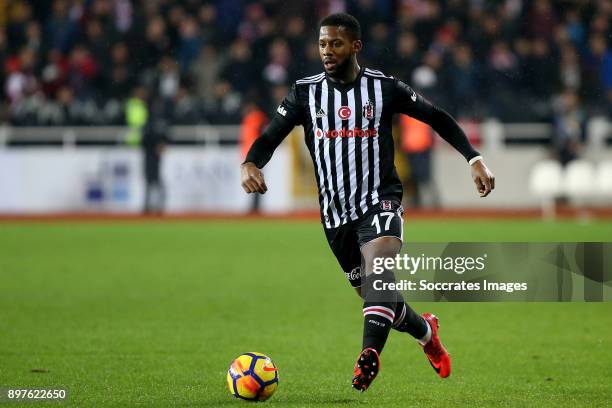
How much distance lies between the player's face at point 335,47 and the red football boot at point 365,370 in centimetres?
156

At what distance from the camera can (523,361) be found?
7.42m

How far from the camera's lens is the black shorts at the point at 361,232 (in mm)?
6055

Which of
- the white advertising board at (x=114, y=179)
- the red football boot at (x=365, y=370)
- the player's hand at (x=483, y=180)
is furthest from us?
the white advertising board at (x=114, y=179)

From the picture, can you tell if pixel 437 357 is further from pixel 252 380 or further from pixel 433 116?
pixel 433 116

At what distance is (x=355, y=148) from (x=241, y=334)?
275 cm

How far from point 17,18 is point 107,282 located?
43.0ft

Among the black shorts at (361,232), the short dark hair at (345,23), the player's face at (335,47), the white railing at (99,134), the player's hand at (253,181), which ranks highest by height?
the white railing at (99,134)

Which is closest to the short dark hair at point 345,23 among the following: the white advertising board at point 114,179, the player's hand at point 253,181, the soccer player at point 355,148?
the soccer player at point 355,148

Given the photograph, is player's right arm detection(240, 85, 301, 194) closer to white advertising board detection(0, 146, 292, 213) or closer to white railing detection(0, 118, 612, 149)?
white advertising board detection(0, 146, 292, 213)

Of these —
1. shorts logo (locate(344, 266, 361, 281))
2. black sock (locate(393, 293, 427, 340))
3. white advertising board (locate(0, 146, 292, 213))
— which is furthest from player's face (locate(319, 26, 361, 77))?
white advertising board (locate(0, 146, 292, 213))

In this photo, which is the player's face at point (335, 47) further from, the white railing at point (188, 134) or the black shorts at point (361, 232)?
the white railing at point (188, 134)

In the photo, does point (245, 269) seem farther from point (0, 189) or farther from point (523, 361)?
point (0, 189)

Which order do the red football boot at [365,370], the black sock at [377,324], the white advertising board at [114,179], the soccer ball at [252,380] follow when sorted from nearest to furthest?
the red football boot at [365,370] → the black sock at [377,324] → the soccer ball at [252,380] → the white advertising board at [114,179]

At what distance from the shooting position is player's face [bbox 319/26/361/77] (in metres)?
6.07
